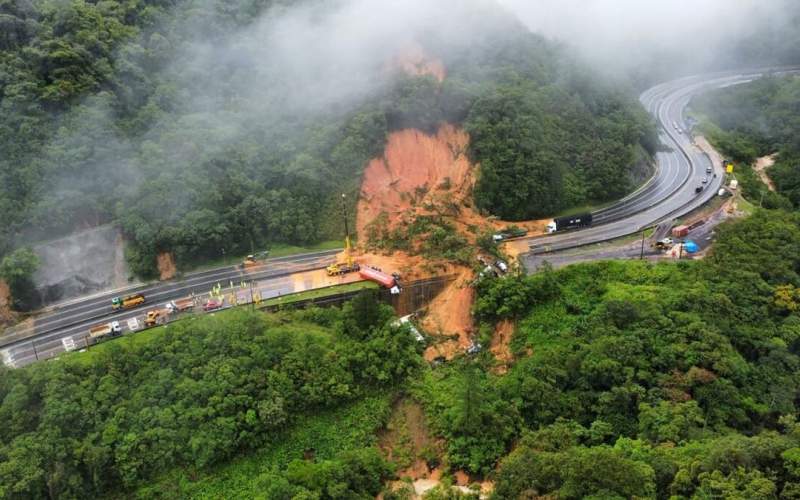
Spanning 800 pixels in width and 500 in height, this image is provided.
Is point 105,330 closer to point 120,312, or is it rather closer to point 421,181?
point 120,312

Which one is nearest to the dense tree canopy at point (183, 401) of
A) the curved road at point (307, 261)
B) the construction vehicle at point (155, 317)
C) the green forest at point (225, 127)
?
the construction vehicle at point (155, 317)

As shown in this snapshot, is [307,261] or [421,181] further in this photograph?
[421,181]

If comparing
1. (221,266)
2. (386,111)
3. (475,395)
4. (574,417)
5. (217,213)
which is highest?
(386,111)

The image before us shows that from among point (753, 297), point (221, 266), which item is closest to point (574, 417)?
point (753, 297)

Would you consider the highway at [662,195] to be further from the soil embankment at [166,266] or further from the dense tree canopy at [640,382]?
the soil embankment at [166,266]

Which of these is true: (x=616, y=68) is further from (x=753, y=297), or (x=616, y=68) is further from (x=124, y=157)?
(x=124, y=157)

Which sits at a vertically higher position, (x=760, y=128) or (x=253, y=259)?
(x=253, y=259)

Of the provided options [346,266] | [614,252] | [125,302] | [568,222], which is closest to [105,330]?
[125,302]
